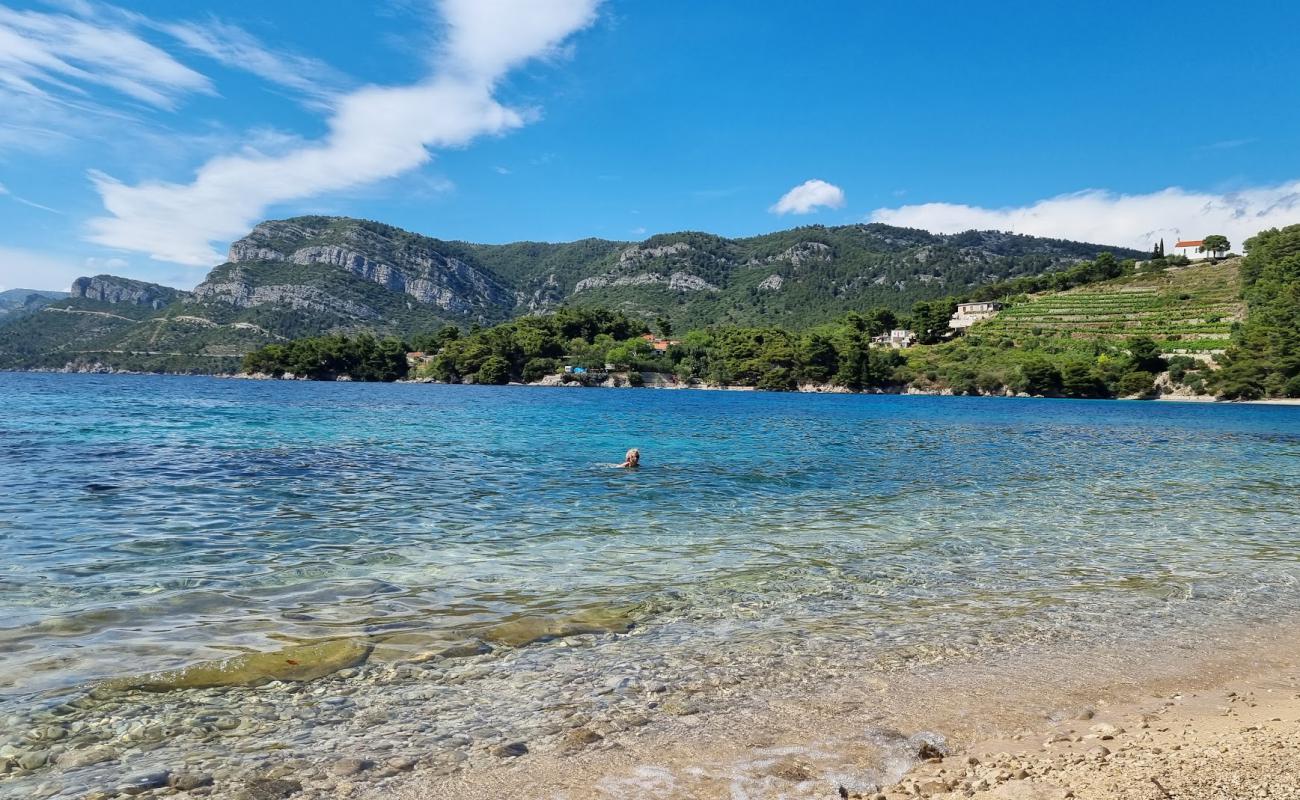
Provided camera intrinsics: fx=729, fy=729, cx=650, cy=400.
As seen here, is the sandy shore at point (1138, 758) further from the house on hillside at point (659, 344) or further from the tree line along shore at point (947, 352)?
the house on hillside at point (659, 344)

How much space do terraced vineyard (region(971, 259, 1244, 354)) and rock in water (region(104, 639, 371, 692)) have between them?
129 metres

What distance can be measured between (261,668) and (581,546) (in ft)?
20.1

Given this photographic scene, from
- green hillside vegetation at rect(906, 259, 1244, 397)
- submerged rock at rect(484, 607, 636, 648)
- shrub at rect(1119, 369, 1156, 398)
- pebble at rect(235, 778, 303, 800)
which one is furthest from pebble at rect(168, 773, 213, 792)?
shrub at rect(1119, 369, 1156, 398)

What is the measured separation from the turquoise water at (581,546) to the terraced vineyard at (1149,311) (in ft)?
361

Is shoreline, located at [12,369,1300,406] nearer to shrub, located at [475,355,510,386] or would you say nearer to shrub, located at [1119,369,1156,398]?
shrub, located at [1119,369,1156,398]

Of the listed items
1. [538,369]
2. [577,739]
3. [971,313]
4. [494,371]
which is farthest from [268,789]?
[971,313]

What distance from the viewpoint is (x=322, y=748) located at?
4941mm

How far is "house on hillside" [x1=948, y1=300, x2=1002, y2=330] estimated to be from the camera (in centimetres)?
16951

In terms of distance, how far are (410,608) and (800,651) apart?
4.39 m

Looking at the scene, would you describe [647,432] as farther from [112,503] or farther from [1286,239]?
[1286,239]

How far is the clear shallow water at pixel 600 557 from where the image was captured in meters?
7.34

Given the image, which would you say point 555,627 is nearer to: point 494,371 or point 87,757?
point 87,757

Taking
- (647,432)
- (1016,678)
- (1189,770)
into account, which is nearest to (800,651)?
(1016,678)

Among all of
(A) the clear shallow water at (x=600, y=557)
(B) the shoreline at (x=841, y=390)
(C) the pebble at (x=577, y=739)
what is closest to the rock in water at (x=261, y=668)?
(A) the clear shallow water at (x=600, y=557)
